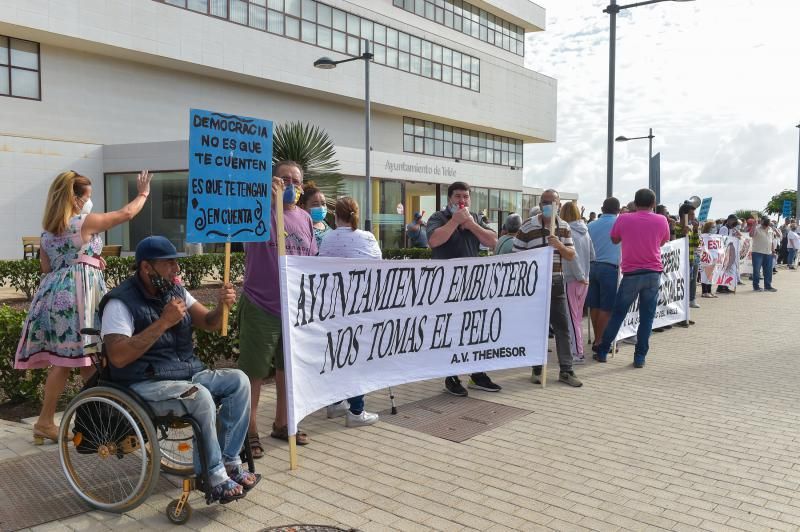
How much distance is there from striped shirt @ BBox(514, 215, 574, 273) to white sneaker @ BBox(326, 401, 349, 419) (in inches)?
106

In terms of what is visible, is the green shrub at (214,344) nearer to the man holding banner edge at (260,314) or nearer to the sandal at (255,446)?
the man holding banner edge at (260,314)

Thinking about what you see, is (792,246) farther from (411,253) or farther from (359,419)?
(359,419)

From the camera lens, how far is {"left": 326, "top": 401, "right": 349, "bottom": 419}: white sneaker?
562cm

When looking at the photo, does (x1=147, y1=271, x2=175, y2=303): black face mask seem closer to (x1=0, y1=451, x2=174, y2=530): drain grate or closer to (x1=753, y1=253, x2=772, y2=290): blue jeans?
(x1=0, y1=451, x2=174, y2=530): drain grate

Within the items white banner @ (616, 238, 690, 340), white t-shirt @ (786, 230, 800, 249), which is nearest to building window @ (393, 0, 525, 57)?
white t-shirt @ (786, 230, 800, 249)

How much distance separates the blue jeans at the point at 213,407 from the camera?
348cm

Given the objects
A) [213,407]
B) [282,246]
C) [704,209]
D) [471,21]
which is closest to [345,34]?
[471,21]

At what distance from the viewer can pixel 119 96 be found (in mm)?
26688

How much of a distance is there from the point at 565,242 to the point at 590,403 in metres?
1.79

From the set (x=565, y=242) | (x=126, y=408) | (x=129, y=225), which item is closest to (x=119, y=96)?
(x=129, y=225)

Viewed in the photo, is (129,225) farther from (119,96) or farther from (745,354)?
(745,354)

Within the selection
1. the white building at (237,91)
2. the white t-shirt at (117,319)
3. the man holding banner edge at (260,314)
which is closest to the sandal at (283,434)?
the man holding banner edge at (260,314)

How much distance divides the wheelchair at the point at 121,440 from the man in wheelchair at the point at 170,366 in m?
0.07

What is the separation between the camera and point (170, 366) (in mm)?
3691
